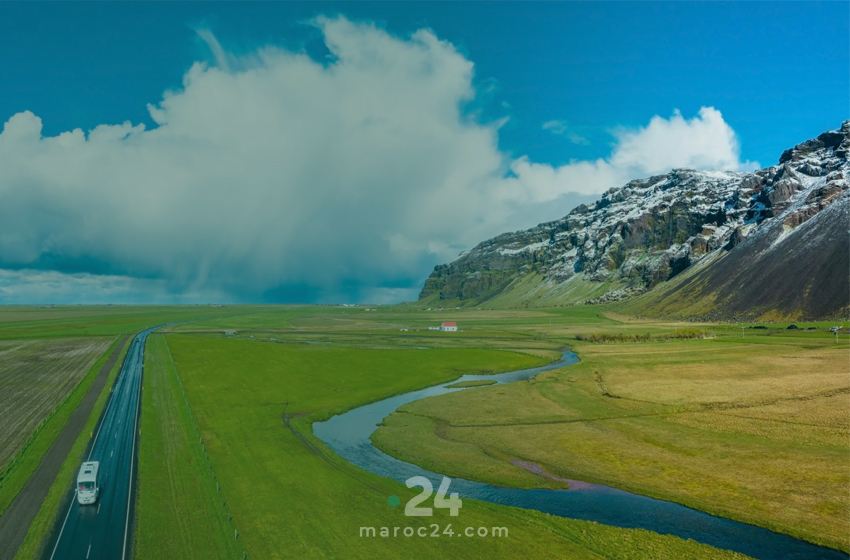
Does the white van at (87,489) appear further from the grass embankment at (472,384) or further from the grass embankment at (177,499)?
the grass embankment at (472,384)

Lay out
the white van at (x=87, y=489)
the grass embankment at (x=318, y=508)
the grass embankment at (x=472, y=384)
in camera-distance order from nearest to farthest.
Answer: the grass embankment at (x=318, y=508) < the white van at (x=87, y=489) < the grass embankment at (x=472, y=384)

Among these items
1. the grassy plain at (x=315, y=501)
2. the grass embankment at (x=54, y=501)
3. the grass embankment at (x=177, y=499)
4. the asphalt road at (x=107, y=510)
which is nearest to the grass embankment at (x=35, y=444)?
the grass embankment at (x=54, y=501)

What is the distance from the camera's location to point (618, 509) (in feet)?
127

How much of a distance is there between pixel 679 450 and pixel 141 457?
197 ft

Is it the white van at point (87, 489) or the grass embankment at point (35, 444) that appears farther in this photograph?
the grass embankment at point (35, 444)

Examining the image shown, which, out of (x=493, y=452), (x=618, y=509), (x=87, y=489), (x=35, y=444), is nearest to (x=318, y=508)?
(x=87, y=489)

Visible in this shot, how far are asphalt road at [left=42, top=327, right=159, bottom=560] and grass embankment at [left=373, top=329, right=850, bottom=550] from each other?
26.8 metres

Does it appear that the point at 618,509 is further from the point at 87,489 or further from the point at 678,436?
the point at 87,489

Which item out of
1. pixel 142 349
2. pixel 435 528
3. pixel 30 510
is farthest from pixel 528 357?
pixel 142 349

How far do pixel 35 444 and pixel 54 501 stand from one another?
805 inches

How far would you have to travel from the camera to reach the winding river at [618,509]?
107 feet

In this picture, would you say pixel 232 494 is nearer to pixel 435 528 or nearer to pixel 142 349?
pixel 435 528

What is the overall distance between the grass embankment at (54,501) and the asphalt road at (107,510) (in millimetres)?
612

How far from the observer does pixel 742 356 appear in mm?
113000
